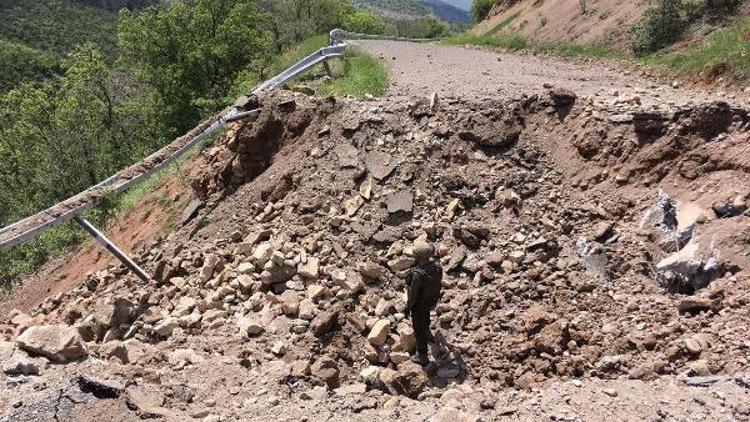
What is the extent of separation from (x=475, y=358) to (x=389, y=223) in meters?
2.36

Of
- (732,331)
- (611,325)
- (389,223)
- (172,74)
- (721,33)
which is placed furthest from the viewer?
(172,74)

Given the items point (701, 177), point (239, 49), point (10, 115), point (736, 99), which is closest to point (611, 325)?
point (701, 177)

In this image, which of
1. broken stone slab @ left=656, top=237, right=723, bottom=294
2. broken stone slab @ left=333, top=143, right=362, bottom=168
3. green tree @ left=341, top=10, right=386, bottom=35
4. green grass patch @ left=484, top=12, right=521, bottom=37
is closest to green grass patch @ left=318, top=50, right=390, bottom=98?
broken stone slab @ left=333, top=143, right=362, bottom=168

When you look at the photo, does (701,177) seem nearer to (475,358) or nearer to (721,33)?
(475,358)

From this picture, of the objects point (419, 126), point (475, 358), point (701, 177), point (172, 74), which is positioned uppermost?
point (172, 74)

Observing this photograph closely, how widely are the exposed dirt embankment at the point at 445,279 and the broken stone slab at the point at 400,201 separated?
0.02m

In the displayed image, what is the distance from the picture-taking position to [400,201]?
28.0 ft

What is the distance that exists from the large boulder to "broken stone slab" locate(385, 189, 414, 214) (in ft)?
13.7

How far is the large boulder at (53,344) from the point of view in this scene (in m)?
6.40

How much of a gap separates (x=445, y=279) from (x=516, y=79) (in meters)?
5.91

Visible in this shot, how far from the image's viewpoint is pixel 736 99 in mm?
9500

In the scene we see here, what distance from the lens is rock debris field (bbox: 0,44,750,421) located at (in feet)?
18.9

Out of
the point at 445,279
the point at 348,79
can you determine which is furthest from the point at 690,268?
the point at 348,79

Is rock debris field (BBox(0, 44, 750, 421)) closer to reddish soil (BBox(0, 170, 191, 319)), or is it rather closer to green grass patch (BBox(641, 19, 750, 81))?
reddish soil (BBox(0, 170, 191, 319))
